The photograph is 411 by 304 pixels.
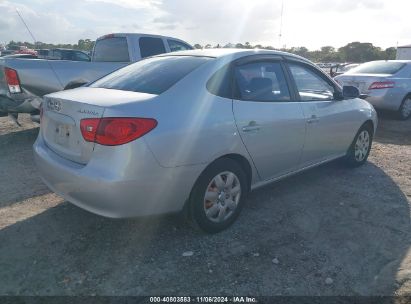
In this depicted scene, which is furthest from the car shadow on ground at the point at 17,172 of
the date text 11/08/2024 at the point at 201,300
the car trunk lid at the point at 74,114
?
the date text 11/08/2024 at the point at 201,300

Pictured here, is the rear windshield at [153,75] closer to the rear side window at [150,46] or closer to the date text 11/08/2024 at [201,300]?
the date text 11/08/2024 at [201,300]

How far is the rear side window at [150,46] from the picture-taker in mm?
7695

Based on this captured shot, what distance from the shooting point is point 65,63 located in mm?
6480

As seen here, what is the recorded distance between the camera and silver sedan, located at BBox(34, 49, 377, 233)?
2805 mm

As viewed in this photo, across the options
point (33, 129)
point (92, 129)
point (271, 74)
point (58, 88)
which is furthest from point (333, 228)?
point (33, 129)

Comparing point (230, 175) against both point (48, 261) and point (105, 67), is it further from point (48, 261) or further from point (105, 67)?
point (105, 67)

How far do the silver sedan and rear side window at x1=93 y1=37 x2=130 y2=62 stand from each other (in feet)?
12.7

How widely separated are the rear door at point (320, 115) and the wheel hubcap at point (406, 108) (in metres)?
5.33

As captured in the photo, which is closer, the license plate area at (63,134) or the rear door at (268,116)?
the license plate area at (63,134)

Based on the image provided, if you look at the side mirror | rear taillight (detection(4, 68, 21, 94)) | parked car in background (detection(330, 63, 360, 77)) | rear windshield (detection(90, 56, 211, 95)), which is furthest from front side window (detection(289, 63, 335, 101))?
parked car in background (detection(330, 63, 360, 77))

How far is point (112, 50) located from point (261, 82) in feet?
16.0

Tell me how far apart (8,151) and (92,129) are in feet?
13.0

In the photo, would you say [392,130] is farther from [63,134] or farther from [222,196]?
[63,134]

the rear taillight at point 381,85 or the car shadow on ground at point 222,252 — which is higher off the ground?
the rear taillight at point 381,85
